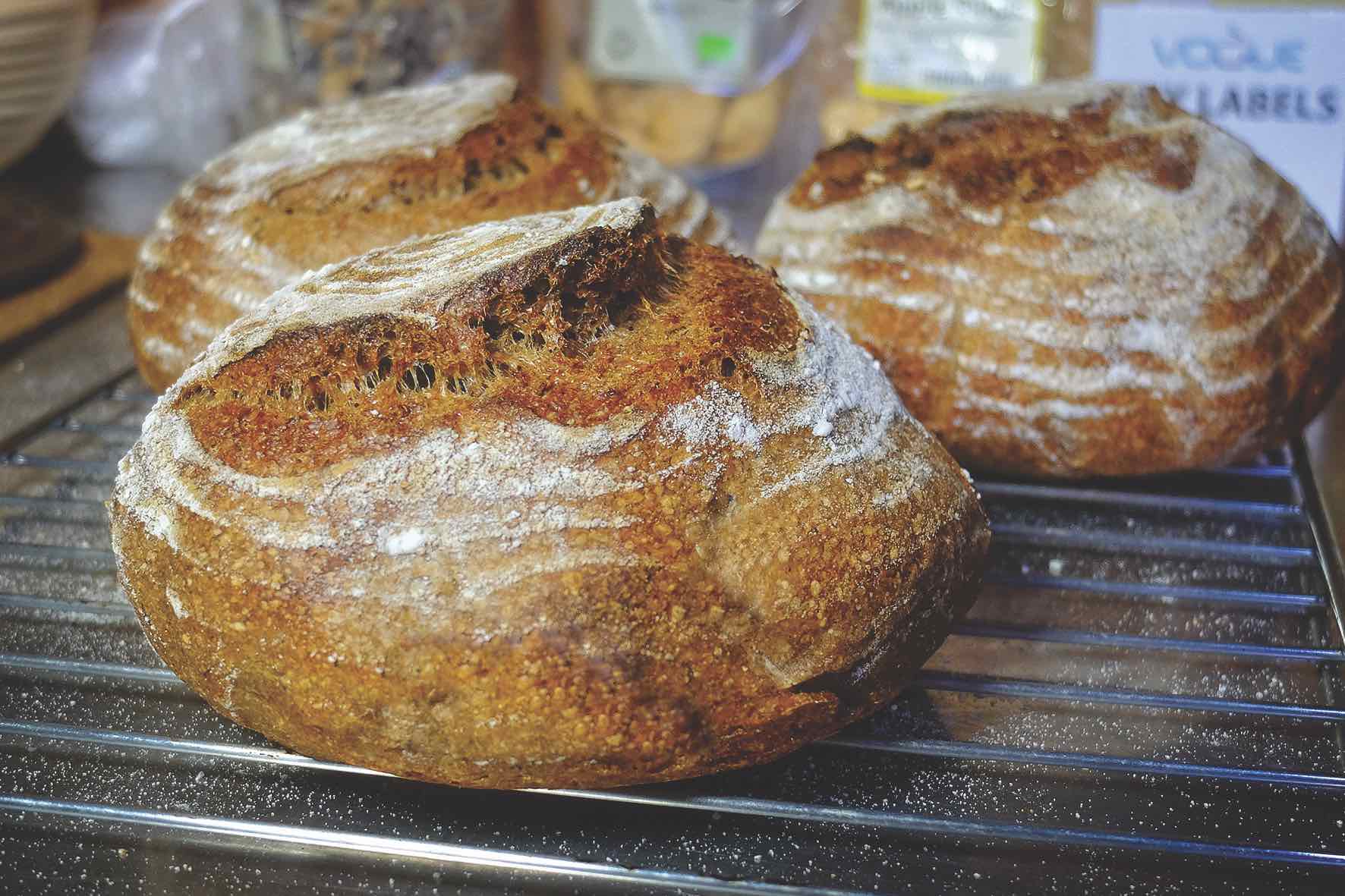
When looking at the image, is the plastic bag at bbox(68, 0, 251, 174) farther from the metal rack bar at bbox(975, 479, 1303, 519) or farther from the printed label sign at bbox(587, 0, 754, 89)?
the metal rack bar at bbox(975, 479, 1303, 519)

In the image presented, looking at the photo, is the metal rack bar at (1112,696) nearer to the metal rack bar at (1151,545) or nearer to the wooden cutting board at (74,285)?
the metal rack bar at (1151,545)

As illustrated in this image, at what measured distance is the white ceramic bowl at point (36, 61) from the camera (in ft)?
7.95

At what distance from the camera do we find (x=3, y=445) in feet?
5.50

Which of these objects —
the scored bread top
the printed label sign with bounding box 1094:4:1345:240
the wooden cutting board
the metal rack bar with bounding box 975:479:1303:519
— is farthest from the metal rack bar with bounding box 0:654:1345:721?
the printed label sign with bounding box 1094:4:1345:240

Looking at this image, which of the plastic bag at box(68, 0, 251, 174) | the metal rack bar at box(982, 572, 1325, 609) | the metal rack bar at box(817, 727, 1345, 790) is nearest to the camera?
the metal rack bar at box(817, 727, 1345, 790)

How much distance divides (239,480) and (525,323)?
11.8 inches

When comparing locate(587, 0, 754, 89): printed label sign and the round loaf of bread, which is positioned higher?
the round loaf of bread

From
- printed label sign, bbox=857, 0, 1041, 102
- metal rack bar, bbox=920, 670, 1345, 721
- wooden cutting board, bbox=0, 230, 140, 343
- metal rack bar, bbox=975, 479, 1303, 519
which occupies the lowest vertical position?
metal rack bar, bbox=975, 479, 1303, 519

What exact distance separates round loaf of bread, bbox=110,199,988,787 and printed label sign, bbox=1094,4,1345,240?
62.7 inches

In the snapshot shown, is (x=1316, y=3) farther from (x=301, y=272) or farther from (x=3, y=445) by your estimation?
(x=3, y=445)

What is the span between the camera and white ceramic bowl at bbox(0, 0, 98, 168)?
7.95 feet

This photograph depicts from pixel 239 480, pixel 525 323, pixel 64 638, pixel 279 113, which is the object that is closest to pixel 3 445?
pixel 64 638

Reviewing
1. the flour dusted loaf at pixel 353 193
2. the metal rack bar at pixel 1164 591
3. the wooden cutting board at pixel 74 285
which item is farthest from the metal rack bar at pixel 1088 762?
the wooden cutting board at pixel 74 285

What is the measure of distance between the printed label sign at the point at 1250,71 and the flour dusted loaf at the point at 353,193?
3.68ft
